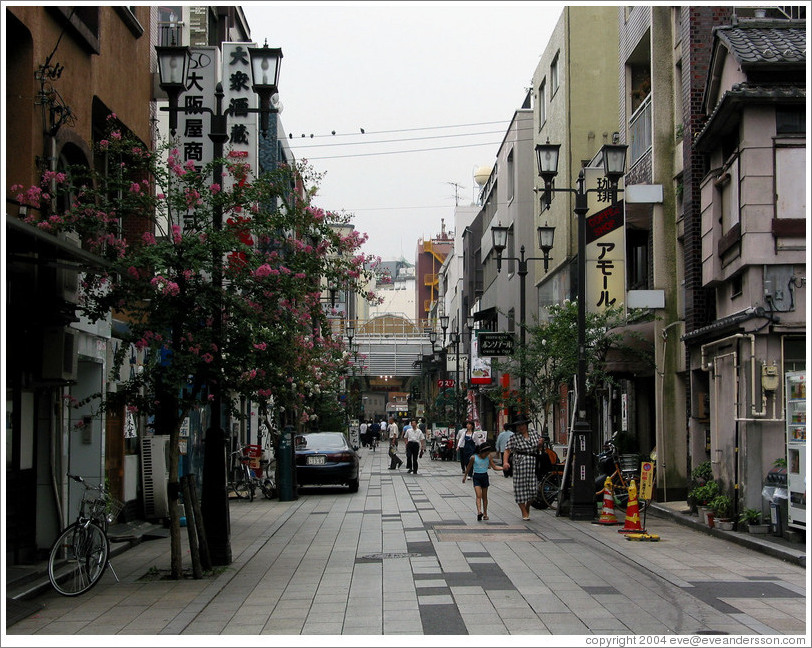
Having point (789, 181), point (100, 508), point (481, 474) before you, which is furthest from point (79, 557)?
point (789, 181)

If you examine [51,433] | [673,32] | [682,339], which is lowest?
[51,433]

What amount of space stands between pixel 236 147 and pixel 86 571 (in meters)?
19.3

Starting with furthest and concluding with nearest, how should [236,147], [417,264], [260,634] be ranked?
[417,264] < [236,147] < [260,634]

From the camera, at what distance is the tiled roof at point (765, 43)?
17625mm

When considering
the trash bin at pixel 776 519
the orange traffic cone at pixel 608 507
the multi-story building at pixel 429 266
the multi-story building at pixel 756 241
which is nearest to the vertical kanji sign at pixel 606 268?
the multi-story building at pixel 756 241

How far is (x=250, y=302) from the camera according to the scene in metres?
13.3

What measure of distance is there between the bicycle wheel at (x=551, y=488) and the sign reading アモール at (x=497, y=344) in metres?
13.2

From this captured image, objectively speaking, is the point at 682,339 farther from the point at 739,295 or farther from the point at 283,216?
the point at 283,216

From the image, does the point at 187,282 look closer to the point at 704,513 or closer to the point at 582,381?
the point at 704,513

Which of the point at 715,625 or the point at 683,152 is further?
the point at 683,152

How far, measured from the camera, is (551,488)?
23.2 metres

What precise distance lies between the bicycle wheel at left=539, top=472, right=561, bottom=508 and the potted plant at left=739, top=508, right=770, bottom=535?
21.7 ft

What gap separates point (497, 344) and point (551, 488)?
13.9 meters

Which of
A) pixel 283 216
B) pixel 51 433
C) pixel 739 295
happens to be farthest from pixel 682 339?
pixel 51 433
